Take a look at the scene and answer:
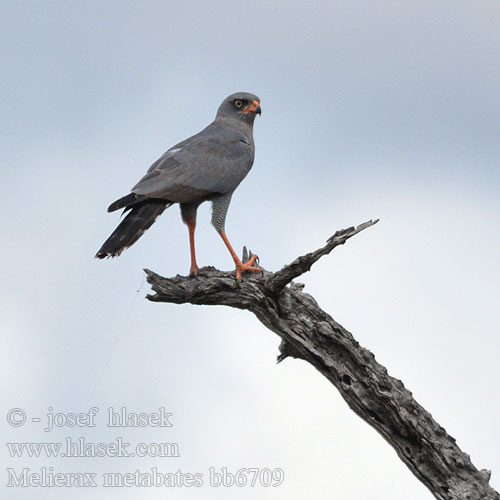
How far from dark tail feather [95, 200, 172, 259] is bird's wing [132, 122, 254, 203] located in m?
0.14

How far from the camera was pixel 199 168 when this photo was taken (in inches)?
336

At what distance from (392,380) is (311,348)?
94cm

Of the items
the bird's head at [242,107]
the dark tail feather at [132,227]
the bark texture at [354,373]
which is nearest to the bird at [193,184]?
the dark tail feather at [132,227]

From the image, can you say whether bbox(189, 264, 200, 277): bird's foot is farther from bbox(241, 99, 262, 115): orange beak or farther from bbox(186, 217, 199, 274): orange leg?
bbox(241, 99, 262, 115): orange beak

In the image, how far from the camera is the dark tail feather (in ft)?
24.9

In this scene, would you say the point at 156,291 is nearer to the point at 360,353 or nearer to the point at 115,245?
the point at 115,245

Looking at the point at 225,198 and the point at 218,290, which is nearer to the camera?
the point at 218,290

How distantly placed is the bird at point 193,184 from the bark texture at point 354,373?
0.88ft

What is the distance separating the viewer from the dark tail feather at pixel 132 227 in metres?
7.59

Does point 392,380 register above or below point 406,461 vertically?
above

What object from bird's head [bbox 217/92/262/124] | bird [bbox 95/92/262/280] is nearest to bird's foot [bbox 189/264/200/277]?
bird [bbox 95/92/262/280]

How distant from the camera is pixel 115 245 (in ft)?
24.9

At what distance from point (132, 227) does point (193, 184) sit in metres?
0.97

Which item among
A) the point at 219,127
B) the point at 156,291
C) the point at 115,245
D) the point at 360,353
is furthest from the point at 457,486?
the point at 219,127
